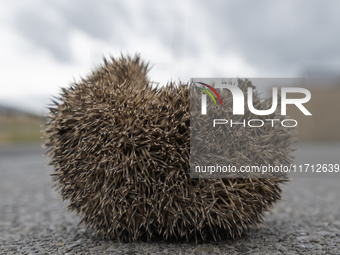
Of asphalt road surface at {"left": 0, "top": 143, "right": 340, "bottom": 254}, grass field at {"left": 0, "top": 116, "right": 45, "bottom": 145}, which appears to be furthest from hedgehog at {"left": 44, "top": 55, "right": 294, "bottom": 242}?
grass field at {"left": 0, "top": 116, "right": 45, "bottom": 145}

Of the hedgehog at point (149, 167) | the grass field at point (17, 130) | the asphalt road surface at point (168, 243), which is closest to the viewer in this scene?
the hedgehog at point (149, 167)

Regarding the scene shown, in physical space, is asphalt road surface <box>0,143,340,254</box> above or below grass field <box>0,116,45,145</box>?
below

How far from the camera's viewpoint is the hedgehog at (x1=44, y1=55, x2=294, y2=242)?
2.85m

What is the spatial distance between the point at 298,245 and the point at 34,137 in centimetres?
2380

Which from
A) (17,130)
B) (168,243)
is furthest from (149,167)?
(17,130)

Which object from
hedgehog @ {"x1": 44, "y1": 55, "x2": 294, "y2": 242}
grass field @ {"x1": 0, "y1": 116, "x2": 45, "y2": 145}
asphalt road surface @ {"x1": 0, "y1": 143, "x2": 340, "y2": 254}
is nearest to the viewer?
hedgehog @ {"x1": 44, "y1": 55, "x2": 294, "y2": 242}

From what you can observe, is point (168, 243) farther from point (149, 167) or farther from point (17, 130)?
point (17, 130)

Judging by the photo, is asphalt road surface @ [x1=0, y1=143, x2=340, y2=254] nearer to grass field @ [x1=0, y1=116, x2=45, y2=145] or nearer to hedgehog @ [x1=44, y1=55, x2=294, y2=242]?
hedgehog @ [x1=44, y1=55, x2=294, y2=242]

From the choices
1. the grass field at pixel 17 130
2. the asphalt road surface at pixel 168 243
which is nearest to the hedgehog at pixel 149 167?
the asphalt road surface at pixel 168 243

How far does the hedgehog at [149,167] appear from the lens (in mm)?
2852

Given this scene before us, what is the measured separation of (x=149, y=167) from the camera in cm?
285

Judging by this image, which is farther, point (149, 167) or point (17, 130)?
point (17, 130)

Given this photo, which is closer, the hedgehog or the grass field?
the hedgehog

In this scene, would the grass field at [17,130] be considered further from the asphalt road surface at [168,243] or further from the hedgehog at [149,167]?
the hedgehog at [149,167]
